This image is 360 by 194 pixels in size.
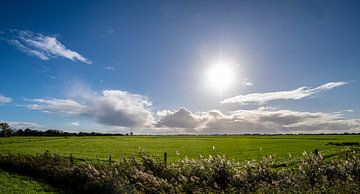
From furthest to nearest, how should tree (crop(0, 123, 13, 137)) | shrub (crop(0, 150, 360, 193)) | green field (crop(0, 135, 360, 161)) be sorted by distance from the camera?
tree (crop(0, 123, 13, 137)), green field (crop(0, 135, 360, 161)), shrub (crop(0, 150, 360, 193))

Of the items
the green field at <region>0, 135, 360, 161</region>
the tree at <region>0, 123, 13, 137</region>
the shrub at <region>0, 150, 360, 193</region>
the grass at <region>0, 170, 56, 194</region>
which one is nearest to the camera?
the shrub at <region>0, 150, 360, 193</region>

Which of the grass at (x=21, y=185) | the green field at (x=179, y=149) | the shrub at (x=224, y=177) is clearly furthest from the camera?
the green field at (x=179, y=149)

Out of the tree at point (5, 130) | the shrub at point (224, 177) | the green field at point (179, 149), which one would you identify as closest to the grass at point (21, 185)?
the shrub at point (224, 177)

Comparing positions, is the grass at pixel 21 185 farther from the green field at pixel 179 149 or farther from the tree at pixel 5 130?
the tree at pixel 5 130

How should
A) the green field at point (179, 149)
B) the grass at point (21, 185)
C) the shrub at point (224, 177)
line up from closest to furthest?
1. the shrub at point (224, 177)
2. the grass at point (21, 185)
3. the green field at point (179, 149)

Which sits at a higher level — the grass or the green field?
the green field

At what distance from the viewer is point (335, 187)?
37.8 ft

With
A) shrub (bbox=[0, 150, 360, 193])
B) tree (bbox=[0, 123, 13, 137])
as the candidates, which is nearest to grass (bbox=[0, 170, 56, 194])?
shrub (bbox=[0, 150, 360, 193])

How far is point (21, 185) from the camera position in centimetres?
1977

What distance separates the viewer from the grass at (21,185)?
59.0 feet

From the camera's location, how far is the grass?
17986 mm

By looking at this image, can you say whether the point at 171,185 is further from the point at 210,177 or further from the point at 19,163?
the point at 19,163

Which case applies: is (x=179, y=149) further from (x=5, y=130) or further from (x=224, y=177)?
(x=5, y=130)

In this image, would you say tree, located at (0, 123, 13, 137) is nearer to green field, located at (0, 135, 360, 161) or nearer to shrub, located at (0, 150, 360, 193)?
green field, located at (0, 135, 360, 161)
